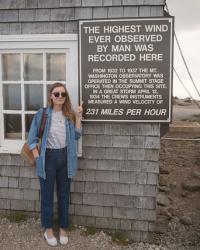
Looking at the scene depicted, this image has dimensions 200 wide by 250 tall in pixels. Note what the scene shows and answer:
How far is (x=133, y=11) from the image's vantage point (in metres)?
4.58

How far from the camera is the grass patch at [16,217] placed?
204 inches

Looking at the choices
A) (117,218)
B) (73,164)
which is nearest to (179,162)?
(117,218)

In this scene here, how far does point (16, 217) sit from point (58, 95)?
1.91 m

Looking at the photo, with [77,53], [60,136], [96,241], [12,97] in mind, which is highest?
[77,53]

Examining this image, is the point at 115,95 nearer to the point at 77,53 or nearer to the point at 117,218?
the point at 77,53

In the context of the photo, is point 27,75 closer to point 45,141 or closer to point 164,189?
point 45,141

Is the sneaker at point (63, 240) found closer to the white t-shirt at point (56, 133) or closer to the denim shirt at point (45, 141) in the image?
the denim shirt at point (45, 141)

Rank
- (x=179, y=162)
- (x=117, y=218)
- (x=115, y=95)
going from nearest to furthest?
(x=115, y=95) < (x=117, y=218) < (x=179, y=162)

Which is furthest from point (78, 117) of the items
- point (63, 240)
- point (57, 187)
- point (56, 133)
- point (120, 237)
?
point (120, 237)

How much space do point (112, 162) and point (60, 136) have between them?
0.84 meters

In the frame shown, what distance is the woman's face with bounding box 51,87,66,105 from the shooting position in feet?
14.2

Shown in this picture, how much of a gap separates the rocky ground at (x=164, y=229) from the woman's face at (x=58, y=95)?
1.75 m

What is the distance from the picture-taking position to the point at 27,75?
4977 mm

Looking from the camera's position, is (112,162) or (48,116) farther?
(112,162)
